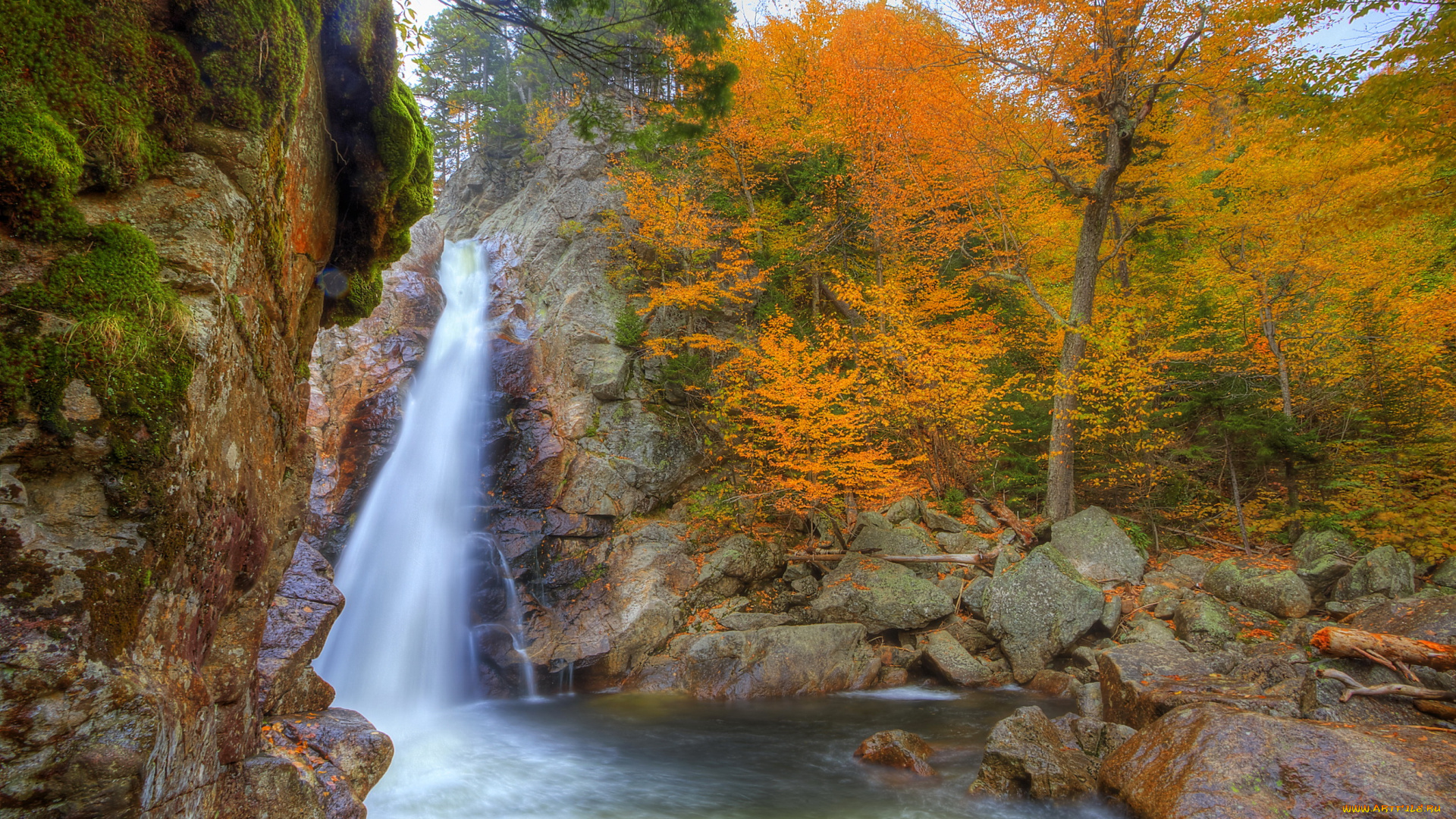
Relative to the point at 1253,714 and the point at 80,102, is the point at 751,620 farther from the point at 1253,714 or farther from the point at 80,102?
the point at 80,102

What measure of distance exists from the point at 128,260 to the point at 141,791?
2.11 metres

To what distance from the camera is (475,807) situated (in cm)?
661

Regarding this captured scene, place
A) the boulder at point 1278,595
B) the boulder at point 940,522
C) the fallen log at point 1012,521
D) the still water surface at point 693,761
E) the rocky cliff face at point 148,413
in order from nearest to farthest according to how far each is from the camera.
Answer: the rocky cliff face at point 148,413, the still water surface at point 693,761, the boulder at point 1278,595, the fallen log at point 1012,521, the boulder at point 940,522

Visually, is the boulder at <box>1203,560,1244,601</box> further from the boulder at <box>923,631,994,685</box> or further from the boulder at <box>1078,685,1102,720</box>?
the boulder at <box>923,631,994,685</box>

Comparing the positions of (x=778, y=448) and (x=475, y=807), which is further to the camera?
(x=778, y=448)

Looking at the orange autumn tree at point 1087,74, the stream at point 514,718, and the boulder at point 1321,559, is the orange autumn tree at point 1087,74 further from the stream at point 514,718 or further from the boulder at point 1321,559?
the stream at point 514,718

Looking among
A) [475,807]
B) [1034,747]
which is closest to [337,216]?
[475,807]

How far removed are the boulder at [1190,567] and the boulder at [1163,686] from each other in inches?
144

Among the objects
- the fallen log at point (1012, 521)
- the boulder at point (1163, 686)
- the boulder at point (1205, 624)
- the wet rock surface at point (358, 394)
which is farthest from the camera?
the wet rock surface at point (358, 394)

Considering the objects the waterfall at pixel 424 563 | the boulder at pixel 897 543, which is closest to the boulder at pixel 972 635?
the boulder at pixel 897 543

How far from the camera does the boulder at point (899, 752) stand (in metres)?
7.04

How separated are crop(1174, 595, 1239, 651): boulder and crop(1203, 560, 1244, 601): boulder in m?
0.43

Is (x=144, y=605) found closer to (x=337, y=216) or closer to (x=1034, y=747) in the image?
(x=337, y=216)

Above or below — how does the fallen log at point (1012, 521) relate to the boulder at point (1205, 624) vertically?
above
